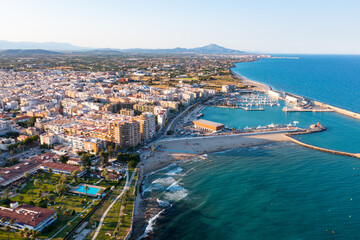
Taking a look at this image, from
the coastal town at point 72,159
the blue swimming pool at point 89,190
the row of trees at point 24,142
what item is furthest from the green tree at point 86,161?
the row of trees at point 24,142

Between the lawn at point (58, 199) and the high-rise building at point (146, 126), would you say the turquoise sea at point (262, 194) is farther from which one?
the high-rise building at point (146, 126)

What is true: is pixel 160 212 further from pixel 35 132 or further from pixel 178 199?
pixel 35 132

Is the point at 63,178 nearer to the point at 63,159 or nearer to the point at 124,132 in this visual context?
the point at 63,159

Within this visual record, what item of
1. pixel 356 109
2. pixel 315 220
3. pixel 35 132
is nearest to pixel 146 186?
pixel 315 220

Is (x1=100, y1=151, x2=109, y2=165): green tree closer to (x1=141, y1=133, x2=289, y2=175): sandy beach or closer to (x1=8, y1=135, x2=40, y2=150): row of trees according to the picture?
(x1=141, y1=133, x2=289, y2=175): sandy beach

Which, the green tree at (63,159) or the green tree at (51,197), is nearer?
the green tree at (51,197)

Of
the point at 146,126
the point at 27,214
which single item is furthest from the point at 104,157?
the point at 27,214
